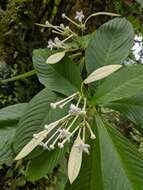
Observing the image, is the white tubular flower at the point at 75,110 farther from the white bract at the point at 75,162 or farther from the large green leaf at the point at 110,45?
the large green leaf at the point at 110,45

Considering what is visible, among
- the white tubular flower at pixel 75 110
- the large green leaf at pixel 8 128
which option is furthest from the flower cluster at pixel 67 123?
the large green leaf at pixel 8 128

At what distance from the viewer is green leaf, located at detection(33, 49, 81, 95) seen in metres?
0.78

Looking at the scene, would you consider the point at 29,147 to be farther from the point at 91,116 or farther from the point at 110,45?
the point at 110,45

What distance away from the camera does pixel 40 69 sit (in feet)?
2.66

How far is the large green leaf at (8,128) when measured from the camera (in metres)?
0.81

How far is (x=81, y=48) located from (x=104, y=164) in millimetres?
279

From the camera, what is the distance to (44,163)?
0.76 m

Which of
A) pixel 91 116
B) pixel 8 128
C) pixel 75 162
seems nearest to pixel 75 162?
pixel 75 162

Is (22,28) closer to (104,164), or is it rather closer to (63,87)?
(63,87)

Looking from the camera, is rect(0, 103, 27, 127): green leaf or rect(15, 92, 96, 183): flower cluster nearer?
rect(15, 92, 96, 183): flower cluster

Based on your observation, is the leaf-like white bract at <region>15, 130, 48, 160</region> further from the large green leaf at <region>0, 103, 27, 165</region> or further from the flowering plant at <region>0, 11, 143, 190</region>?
the large green leaf at <region>0, 103, 27, 165</region>

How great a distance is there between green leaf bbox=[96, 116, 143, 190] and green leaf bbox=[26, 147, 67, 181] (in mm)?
65

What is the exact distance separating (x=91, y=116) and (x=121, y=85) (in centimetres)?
7

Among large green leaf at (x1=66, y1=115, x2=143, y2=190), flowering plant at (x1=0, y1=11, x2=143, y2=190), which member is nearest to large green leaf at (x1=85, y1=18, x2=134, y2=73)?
flowering plant at (x1=0, y1=11, x2=143, y2=190)
